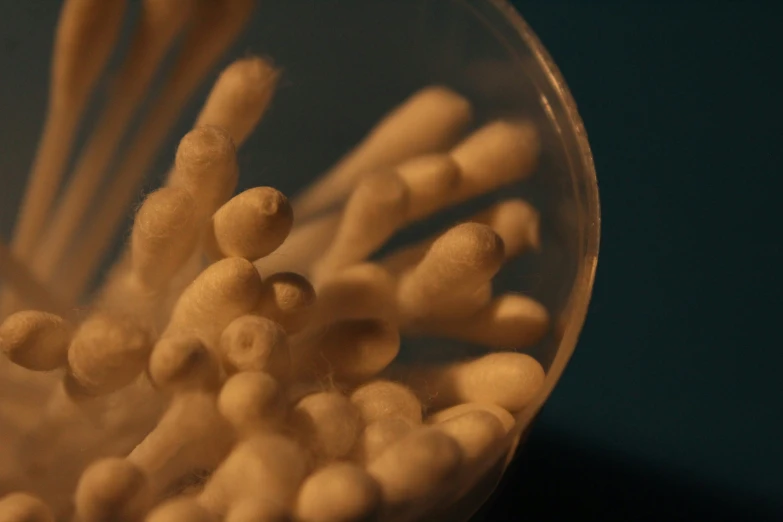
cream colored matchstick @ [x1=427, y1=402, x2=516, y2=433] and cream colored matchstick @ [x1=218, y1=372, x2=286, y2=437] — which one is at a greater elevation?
cream colored matchstick @ [x1=218, y1=372, x2=286, y2=437]

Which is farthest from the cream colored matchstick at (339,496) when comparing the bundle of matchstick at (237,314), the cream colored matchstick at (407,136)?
the cream colored matchstick at (407,136)

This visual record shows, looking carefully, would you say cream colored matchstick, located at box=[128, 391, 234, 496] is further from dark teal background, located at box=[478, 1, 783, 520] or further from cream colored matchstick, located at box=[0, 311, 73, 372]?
dark teal background, located at box=[478, 1, 783, 520]

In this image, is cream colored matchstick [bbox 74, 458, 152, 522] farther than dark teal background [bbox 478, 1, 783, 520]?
No

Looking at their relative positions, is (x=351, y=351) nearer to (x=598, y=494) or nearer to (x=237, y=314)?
(x=237, y=314)

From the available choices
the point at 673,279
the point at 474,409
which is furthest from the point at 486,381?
the point at 673,279

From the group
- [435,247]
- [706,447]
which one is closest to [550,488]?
[706,447]

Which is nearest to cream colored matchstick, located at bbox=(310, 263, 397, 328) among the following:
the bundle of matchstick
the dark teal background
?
the bundle of matchstick

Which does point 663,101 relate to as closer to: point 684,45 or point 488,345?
point 684,45
